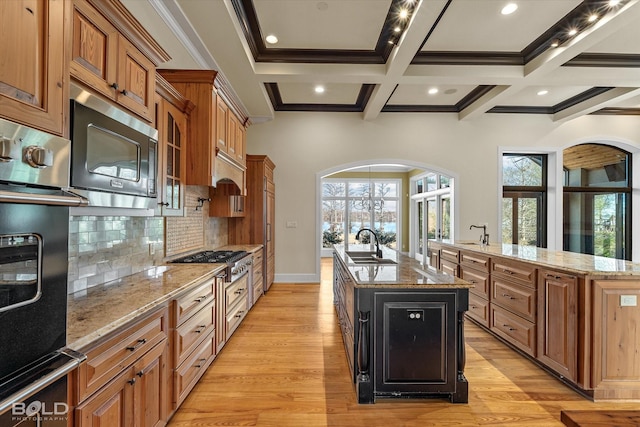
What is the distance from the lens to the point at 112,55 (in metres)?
1.58

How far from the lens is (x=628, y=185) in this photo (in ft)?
19.5

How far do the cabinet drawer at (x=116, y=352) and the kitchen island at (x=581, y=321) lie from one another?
2862 millimetres

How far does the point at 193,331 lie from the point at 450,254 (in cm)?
338

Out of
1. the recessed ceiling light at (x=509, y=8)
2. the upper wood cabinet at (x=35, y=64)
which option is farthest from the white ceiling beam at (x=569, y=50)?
the upper wood cabinet at (x=35, y=64)

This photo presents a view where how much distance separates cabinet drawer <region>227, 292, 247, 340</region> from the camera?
2979 mm

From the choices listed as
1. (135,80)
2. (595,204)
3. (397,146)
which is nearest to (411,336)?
(135,80)

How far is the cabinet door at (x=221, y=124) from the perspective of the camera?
313 centimetres

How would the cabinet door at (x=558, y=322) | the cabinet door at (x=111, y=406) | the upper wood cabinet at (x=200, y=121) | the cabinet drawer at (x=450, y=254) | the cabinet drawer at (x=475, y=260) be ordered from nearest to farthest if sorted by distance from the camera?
the cabinet door at (x=111, y=406) → the cabinet door at (x=558, y=322) → the upper wood cabinet at (x=200, y=121) → the cabinet drawer at (x=475, y=260) → the cabinet drawer at (x=450, y=254)

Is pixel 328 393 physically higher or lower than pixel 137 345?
lower

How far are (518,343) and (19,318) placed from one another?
11.5 feet

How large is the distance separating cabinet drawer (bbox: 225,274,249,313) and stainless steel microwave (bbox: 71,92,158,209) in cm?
129

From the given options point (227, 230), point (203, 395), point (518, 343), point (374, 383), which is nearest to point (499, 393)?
point (518, 343)

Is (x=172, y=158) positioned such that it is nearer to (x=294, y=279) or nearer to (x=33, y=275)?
(x=33, y=275)

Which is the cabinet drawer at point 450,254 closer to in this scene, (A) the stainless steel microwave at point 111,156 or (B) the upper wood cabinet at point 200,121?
(B) the upper wood cabinet at point 200,121
